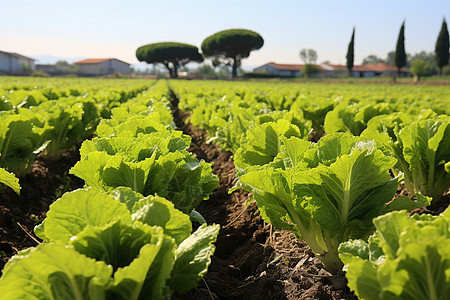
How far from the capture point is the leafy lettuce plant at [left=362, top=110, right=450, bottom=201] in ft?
10.8

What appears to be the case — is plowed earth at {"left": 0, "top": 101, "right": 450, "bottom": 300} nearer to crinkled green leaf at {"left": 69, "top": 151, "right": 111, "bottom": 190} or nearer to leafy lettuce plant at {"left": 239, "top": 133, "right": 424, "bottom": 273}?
leafy lettuce plant at {"left": 239, "top": 133, "right": 424, "bottom": 273}

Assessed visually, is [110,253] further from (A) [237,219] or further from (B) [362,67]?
(B) [362,67]

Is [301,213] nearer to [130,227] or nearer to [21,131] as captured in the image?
[130,227]

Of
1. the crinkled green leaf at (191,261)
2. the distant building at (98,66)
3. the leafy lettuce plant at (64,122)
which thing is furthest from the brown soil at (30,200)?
the distant building at (98,66)

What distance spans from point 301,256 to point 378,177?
994 millimetres

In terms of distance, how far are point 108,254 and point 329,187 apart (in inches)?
50.3

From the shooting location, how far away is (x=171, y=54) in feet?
278

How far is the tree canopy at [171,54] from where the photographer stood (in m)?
85.0

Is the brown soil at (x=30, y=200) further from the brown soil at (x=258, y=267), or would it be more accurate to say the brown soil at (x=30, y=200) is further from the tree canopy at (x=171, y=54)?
the tree canopy at (x=171, y=54)

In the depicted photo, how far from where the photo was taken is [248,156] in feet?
11.9

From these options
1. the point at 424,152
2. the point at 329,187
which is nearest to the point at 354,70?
the point at 424,152

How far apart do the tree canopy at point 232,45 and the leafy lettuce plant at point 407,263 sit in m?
78.2

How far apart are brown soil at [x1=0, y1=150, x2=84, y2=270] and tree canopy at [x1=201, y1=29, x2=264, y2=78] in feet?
242

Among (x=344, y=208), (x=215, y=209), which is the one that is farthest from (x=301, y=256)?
(x=215, y=209)
